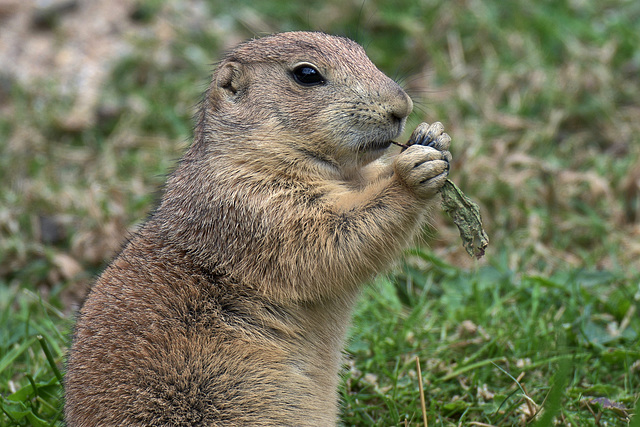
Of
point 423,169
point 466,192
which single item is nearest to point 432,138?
point 423,169

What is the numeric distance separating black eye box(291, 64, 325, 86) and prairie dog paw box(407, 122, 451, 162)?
0.57 metres

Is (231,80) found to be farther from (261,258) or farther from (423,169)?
(423,169)

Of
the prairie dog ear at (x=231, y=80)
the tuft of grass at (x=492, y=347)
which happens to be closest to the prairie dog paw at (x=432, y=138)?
the tuft of grass at (x=492, y=347)

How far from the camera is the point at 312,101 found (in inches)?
148

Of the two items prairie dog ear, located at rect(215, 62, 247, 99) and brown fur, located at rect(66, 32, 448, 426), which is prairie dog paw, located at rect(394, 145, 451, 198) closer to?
brown fur, located at rect(66, 32, 448, 426)

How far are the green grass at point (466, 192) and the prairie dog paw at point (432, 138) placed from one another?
67 cm

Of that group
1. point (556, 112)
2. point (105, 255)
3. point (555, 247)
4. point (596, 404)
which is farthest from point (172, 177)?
point (556, 112)

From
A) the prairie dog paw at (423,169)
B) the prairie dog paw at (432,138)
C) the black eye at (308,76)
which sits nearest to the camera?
the prairie dog paw at (423,169)

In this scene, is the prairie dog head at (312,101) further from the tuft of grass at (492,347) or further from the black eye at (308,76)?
the tuft of grass at (492,347)

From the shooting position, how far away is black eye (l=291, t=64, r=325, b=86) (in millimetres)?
3834

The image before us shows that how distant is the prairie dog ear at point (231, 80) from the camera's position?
4020 mm

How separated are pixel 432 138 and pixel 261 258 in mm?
1016

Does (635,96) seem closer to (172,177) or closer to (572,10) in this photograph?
(572,10)

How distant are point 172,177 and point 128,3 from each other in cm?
546
